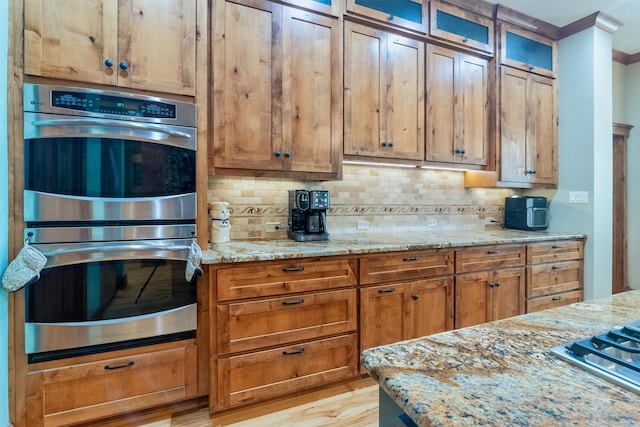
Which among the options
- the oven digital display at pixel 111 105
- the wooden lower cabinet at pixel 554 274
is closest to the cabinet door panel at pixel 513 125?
the wooden lower cabinet at pixel 554 274

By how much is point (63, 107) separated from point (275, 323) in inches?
60.7

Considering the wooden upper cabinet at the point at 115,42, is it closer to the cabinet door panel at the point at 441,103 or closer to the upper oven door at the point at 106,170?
the upper oven door at the point at 106,170

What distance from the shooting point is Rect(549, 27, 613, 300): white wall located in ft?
10.3

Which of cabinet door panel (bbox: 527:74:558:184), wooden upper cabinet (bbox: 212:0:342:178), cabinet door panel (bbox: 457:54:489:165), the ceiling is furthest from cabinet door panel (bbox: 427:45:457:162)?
cabinet door panel (bbox: 527:74:558:184)

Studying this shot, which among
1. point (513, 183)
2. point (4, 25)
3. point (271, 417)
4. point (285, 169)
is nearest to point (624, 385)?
point (271, 417)

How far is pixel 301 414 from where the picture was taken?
183 cm

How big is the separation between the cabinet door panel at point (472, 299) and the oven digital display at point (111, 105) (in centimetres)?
226

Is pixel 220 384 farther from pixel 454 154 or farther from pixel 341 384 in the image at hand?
pixel 454 154

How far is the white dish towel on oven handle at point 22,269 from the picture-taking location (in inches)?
56.8

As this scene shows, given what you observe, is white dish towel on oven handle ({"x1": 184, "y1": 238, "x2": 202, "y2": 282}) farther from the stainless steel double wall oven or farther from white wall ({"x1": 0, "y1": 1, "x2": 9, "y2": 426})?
white wall ({"x1": 0, "y1": 1, "x2": 9, "y2": 426})

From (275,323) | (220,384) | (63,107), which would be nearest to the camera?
(63,107)

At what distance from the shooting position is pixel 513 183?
3176mm

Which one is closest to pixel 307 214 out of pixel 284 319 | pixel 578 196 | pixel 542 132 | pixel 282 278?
pixel 282 278

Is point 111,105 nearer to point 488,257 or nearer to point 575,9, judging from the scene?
point 488,257
